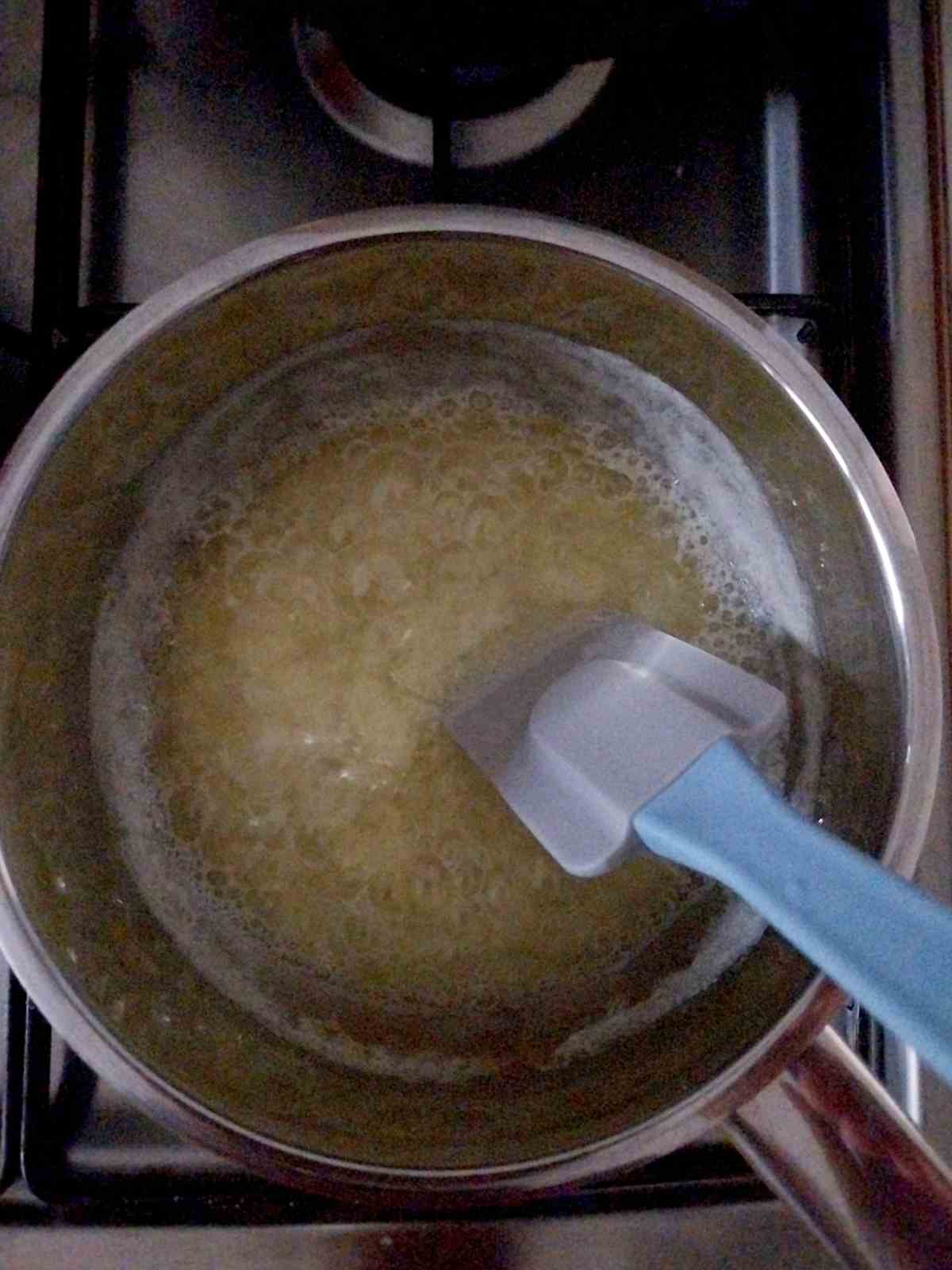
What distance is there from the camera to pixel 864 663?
1.67 feet

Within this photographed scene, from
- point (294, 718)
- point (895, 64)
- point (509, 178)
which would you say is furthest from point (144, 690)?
point (895, 64)

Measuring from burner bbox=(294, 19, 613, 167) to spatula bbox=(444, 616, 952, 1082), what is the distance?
29 cm

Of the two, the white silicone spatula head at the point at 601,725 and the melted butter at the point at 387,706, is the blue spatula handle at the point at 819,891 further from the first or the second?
the melted butter at the point at 387,706

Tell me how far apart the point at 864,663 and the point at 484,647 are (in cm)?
22

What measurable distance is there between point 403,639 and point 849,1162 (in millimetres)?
352

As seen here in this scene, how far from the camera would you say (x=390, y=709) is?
23.7 inches

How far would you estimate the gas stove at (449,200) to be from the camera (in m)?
0.53

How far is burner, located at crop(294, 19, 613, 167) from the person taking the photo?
58 centimetres

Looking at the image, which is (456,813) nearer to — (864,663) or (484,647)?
(484,647)

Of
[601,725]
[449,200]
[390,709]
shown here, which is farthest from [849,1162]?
[449,200]

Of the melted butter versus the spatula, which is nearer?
the spatula

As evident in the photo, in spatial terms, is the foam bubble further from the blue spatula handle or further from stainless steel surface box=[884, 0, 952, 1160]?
the blue spatula handle

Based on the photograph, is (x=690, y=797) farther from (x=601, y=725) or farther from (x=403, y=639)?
(x=403, y=639)

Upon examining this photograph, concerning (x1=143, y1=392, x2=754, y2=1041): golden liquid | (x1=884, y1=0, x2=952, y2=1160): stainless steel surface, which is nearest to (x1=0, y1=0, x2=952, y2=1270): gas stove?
(x1=884, y1=0, x2=952, y2=1160): stainless steel surface
